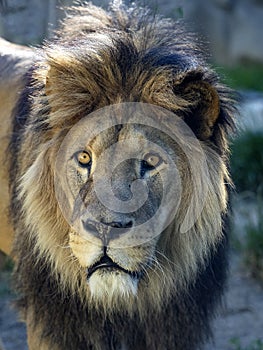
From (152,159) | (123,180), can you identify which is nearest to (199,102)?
(152,159)

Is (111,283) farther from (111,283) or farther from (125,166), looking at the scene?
(125,166)

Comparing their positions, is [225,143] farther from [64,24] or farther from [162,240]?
[64,24]

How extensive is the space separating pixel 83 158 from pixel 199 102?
454 millimetres

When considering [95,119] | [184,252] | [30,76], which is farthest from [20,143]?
[184,252]

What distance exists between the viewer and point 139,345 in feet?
11.3

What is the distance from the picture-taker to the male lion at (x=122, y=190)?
9.52 feet

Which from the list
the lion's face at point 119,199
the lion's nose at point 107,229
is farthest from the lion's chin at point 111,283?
the lion's nose at point 107,229

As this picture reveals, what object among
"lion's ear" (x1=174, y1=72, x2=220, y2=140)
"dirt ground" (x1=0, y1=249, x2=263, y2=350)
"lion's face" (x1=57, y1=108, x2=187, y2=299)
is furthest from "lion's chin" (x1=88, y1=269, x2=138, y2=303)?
"dirt ground" (x1=0, y1=249, x2=263, y2=350)

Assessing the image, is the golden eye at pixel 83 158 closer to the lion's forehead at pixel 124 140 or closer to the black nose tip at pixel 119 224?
the lion's forehead at pixel 124 140

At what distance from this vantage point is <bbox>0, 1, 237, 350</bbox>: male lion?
2.90m

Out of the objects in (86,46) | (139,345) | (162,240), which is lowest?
(139,345)

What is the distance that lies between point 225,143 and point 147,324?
2.48ft

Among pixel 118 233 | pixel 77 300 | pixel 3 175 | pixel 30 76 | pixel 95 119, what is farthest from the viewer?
pixel 3 175

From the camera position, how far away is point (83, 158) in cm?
302
